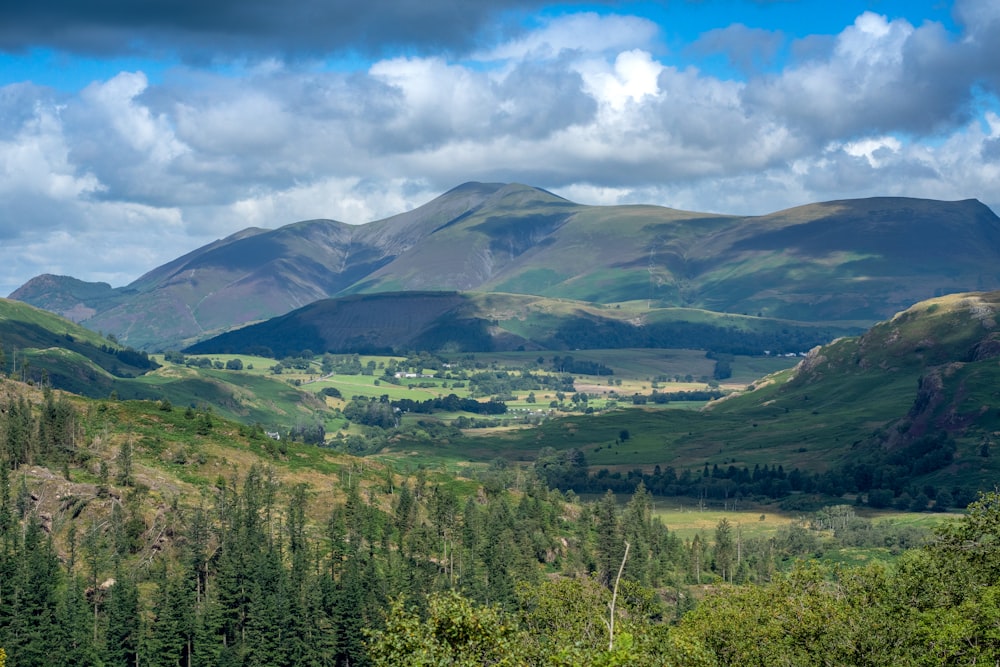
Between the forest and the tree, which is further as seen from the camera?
the forest

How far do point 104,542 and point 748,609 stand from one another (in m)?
105

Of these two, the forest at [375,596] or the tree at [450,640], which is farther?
the forest at [375,596]

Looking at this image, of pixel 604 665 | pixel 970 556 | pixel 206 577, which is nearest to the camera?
pixel 604 665

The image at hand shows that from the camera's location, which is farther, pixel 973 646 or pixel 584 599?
pixel 584 599

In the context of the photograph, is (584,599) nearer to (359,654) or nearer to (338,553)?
(359,654)

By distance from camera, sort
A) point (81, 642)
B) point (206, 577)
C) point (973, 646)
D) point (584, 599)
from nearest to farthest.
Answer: point (973, 646) < point (584, 599) < point (81, 642) < point (206, 577)

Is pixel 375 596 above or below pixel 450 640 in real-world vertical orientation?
below

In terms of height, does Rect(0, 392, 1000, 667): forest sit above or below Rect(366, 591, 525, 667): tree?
below

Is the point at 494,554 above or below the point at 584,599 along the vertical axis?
below

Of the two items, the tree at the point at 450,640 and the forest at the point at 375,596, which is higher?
the tree at the point at 450,640

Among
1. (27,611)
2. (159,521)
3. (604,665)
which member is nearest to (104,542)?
(159,521)

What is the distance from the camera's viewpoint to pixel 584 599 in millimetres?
104375

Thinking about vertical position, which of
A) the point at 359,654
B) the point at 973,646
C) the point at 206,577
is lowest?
the point at 359,654

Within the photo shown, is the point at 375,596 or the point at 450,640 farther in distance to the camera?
the point at 375,596
